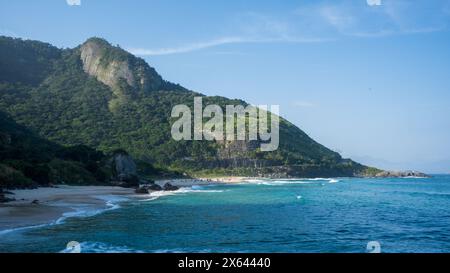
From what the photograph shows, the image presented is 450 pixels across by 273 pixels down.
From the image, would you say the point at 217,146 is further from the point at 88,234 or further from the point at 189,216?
the point at 88,234

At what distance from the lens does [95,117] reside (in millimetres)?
151000

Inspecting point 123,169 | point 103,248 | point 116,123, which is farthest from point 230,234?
point 116,123

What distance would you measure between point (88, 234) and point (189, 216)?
36.7ft

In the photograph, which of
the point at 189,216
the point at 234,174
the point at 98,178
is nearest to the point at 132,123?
the point at 234,174

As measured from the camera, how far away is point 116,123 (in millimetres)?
153500

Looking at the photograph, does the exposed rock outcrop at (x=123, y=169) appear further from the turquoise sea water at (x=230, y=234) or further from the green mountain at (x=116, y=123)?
the green mountain at (x=116, y=123)

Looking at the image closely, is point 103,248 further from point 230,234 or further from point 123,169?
point 123,169
